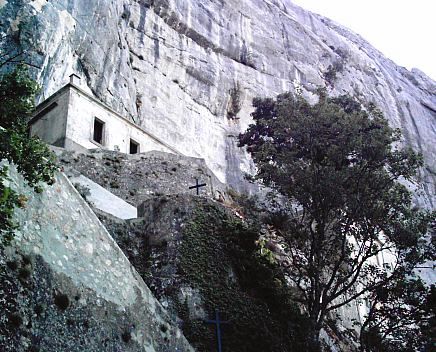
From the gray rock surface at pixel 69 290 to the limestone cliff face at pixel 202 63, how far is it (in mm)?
20059

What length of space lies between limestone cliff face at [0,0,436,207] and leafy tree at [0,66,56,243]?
2089 centimetres

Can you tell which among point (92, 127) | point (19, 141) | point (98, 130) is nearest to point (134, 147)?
point (98, 130)

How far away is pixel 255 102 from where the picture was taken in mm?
34281

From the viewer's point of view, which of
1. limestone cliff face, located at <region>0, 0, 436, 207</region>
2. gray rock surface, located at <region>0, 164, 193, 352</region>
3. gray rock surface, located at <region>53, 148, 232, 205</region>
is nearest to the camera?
gray rock surface, located at <region>0, 164, 193, 352</region>

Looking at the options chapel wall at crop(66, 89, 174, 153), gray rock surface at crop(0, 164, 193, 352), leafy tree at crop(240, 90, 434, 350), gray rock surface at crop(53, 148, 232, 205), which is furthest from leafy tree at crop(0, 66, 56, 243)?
chapel wall at crop(66, 89, 174, 153)

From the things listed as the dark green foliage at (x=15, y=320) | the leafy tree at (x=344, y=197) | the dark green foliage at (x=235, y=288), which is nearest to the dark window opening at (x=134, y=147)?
the leafy tree at (x=344, y=197)

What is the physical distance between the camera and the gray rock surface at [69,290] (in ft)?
32.7

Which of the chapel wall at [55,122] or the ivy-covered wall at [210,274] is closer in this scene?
the ivy-covered wall at [210,274]

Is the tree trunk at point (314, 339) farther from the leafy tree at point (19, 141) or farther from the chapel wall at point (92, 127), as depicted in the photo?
the chapel wall at point (92, 127)

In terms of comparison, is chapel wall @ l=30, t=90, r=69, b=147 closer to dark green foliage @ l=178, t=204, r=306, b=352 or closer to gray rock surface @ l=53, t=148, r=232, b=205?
gray rock surface @ l=53, t=148, r=232, b=205

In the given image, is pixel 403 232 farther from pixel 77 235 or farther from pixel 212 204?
pixel 77 235

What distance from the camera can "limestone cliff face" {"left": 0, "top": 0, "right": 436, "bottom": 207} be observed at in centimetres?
3409

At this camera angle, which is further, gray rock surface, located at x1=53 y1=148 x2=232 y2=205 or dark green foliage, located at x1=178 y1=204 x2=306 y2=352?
gray rock surface, located at x1=53 y1=148 x2=232 y2=205

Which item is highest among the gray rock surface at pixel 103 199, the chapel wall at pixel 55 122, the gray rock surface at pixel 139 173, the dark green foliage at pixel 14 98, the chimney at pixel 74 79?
the chimney at pixel 74 79
